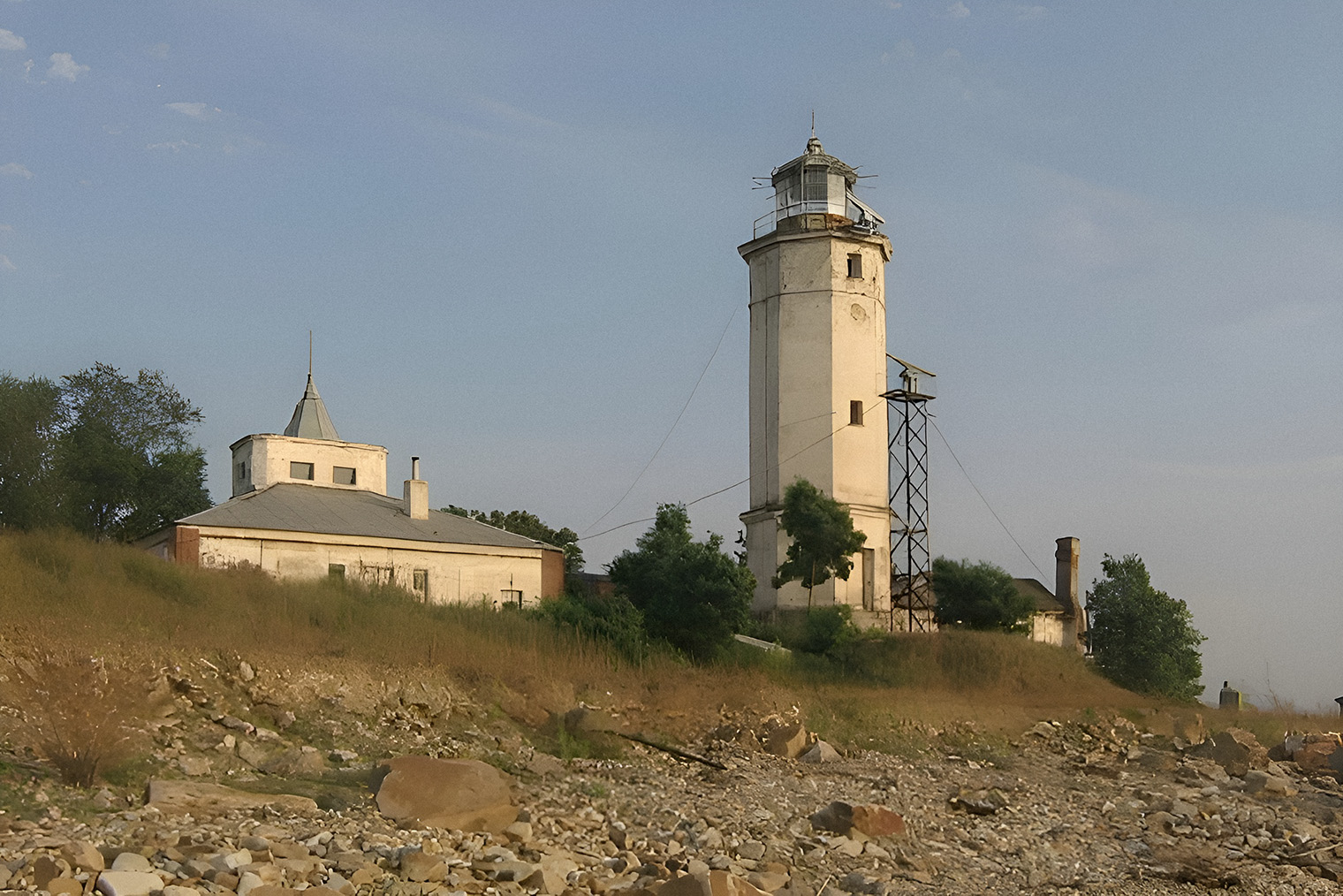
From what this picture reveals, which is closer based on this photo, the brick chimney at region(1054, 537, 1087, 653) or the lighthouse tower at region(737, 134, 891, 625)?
the lighthouse tower at region(737, 134, 891, 625)

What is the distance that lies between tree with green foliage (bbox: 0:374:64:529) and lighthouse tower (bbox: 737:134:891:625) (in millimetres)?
20997

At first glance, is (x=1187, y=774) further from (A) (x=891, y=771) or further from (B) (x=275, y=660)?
(B) (x=275, y=660)

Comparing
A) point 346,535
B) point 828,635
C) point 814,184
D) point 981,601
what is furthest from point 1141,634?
point 346,535

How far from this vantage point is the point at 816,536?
39.2 m

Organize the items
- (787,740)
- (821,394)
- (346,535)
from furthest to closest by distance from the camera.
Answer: (821,394)
(346,535)
(787,740)

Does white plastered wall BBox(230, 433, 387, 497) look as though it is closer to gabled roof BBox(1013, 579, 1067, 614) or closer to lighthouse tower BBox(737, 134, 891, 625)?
lighthouse tower BBox(737, 134, 891, 625)

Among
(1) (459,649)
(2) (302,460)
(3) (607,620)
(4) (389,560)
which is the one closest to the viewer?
(1) (459,649)

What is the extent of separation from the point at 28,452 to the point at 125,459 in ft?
8.35

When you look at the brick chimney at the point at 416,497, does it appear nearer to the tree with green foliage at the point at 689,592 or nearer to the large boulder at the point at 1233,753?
the tree with green foliage at the point at 689,592

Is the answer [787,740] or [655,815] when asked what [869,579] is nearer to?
[787,740]

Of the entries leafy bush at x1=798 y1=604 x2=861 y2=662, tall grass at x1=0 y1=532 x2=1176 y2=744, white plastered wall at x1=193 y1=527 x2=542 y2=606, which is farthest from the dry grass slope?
white plastered wall at x1=193 y1=527 x2=542 y2=606

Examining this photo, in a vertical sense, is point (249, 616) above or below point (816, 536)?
below

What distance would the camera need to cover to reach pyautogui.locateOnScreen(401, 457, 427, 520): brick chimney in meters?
36.9

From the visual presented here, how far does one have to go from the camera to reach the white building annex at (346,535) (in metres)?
32.7
